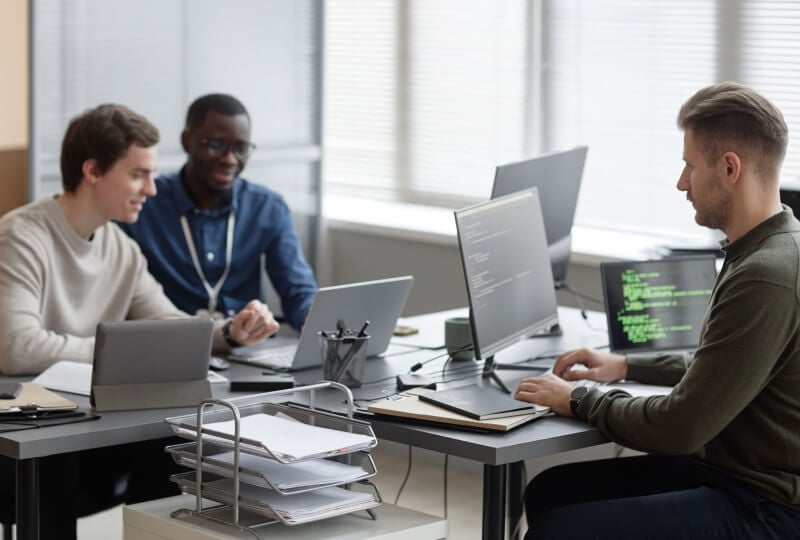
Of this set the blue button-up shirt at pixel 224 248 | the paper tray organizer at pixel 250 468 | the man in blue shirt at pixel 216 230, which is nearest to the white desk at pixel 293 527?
the paper tray organizer at pixel 250 468

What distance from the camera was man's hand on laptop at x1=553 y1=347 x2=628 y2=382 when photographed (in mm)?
2707

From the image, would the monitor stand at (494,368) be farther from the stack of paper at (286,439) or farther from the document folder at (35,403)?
the document folder at (35,403)

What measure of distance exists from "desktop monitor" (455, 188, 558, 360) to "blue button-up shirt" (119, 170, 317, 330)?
1010mm

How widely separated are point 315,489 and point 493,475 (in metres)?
0.36

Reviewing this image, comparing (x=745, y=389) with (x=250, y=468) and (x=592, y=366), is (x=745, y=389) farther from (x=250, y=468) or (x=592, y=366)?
(x=250, y=468)

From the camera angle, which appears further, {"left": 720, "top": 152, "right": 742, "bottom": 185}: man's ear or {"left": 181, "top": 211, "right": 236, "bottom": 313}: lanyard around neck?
{"left": 181, "top": 211, "right": 236, "bottom": 313}: lanyard around neck

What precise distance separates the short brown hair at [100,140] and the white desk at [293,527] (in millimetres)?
1088

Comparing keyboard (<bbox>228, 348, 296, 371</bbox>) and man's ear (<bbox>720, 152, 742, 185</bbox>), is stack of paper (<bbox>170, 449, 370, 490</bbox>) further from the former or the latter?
man's ear (<bbox>720, 152, 742, 185</bbox>)

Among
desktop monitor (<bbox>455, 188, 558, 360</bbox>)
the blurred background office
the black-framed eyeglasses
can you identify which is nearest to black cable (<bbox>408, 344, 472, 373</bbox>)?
desktop monitor (<bbox>455, 188, 558, 360</bbox>)

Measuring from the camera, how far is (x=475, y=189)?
16.1 ft

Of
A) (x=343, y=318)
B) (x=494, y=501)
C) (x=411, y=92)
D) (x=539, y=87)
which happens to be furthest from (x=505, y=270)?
(x=411, y=92)

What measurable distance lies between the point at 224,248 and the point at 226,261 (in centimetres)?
4

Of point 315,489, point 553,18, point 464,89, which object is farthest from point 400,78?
point 315,489

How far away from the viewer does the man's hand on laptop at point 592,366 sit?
107 inches
